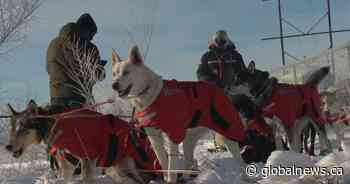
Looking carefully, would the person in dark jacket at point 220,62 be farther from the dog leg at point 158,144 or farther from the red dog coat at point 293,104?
the dog leg at point 158,144

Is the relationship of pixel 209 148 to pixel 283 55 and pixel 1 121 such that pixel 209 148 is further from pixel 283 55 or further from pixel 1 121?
A: pixel 283 55

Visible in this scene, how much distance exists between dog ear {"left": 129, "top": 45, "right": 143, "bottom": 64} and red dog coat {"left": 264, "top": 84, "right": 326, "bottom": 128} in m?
2.15

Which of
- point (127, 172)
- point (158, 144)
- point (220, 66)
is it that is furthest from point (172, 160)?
point (220, 66)

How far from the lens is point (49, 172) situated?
5.79 metres

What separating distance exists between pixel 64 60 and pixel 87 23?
55 centimetres

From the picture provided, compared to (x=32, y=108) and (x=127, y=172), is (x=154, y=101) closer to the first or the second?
(x=127, y=172)

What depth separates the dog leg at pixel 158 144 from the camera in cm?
486

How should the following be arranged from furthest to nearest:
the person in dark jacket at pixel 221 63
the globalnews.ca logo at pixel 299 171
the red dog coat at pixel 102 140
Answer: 1. the person in dark jacket at pixel 221 63
2. the red dog coat at pixel 102 140
3. the globalnews.ca logo at pixel 299 171

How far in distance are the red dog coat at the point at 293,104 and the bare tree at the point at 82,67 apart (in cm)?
218

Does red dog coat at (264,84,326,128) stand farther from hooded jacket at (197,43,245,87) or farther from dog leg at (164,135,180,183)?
dog leg at (164,135,180,183)

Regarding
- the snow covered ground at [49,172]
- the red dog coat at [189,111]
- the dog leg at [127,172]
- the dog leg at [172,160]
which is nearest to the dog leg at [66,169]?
the snow covered ground at [49,172]

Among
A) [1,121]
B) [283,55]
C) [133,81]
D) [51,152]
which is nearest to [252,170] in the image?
[133,81]

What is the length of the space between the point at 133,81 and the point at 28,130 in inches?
42.0

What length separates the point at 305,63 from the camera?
12109 millimetres
